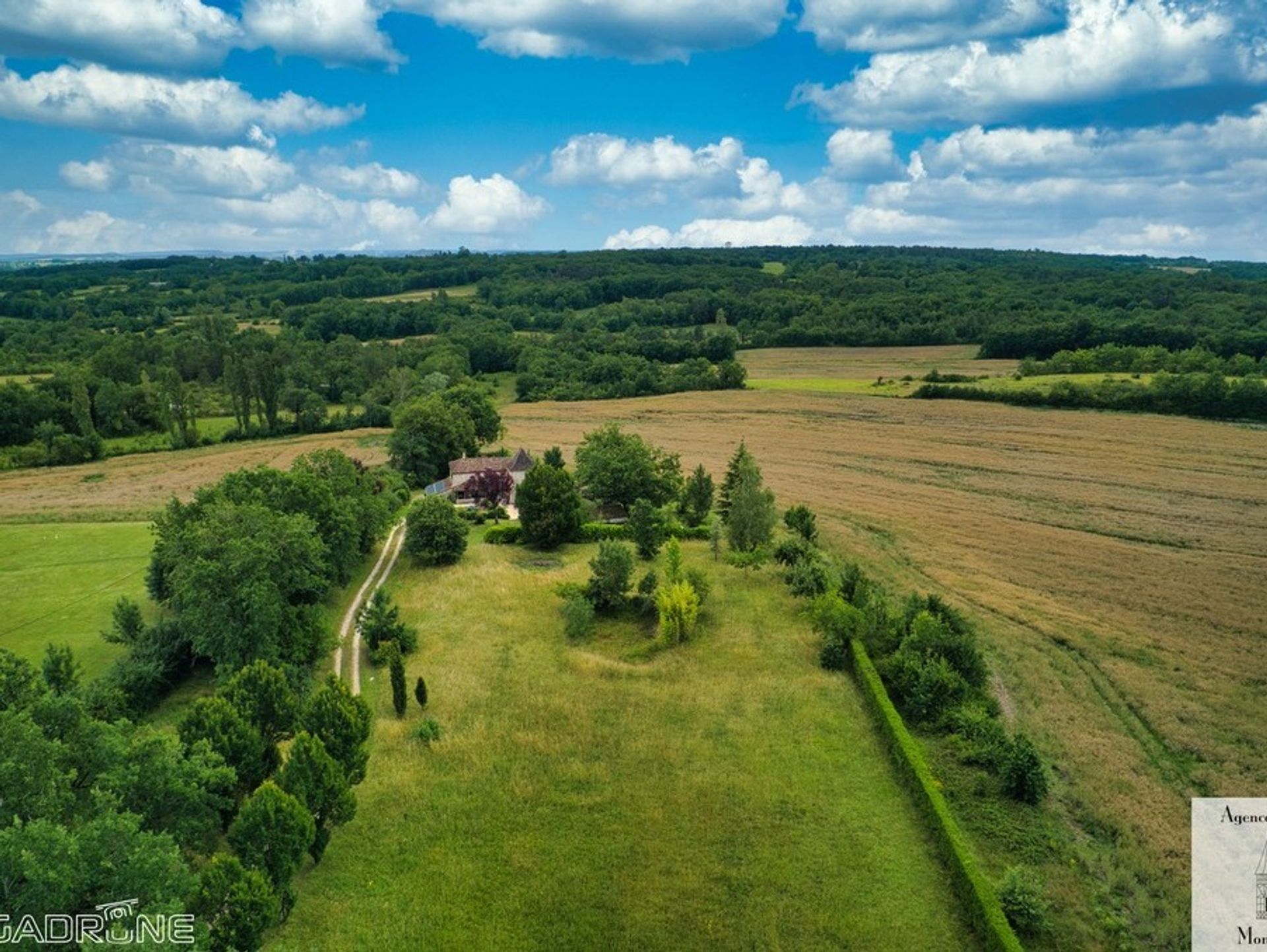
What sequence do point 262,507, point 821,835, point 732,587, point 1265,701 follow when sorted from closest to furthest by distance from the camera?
point 821,835
point 1265,701
point 262,507
point 732,587

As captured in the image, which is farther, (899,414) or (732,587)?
(899,414)

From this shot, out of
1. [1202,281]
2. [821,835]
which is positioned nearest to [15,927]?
[821,835]

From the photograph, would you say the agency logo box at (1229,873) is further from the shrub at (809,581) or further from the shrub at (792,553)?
the shrub at (792,553)

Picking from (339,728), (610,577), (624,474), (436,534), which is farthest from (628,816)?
(624,474)

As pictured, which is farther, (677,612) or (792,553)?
(792,553)

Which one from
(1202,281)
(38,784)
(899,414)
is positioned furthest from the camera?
(1202,281)

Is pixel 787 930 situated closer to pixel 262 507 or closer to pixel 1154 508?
pixel 262 507

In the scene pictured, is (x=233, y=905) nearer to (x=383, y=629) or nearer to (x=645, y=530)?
(x=383, y=629)

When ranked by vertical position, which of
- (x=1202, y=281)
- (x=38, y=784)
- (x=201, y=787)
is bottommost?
(x=201, y=787)
